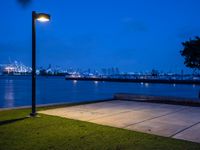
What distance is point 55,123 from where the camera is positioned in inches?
325

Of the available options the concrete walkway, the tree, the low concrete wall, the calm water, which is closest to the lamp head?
the concrete walkway

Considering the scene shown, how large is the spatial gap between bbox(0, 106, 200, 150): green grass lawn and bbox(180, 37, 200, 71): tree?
1514 centimetres

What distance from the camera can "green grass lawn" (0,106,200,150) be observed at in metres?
5.94

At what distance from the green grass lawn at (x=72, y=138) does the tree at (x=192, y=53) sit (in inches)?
596

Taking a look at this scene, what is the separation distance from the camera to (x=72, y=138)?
6.56m

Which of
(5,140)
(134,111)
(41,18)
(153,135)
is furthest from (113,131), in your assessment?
(41,18)

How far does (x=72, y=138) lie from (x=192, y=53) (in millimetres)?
16875

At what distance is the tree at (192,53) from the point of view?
69.4 ft

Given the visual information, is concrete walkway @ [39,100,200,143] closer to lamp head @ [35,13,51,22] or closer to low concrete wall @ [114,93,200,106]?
lamp head @ [35,13,51,22]

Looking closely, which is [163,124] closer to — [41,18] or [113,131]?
[113,131]

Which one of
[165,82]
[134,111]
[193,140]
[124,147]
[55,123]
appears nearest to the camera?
[124,147]

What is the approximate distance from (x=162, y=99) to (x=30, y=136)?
386 inches

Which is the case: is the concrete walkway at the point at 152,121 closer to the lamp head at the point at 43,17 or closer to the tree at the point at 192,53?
the lamp head at the point at 43,17

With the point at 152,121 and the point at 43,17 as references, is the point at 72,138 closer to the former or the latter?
the point at 152,121
